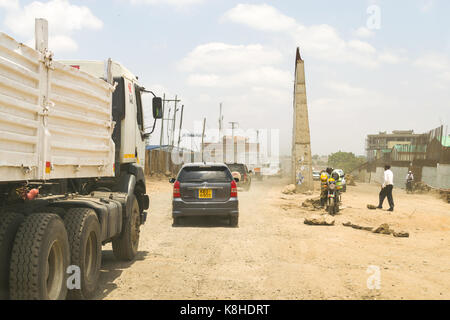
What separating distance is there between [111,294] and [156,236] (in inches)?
208

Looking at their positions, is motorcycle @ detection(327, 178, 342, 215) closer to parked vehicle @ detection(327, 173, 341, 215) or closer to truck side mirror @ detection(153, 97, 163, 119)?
parked vehicle @ detection(327, 173, 341, 215)

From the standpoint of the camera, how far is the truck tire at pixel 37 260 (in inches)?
173

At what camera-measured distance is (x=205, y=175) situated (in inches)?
527

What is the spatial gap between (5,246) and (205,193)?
874 centimetres

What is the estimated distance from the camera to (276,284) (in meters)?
6.61

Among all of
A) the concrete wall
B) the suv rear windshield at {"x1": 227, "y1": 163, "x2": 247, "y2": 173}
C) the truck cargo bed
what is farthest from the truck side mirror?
the concrete wall

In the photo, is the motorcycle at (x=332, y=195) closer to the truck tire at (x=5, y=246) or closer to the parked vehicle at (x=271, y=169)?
the truck tire at (x=5, y=246)

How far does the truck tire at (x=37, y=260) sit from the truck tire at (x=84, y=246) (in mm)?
414

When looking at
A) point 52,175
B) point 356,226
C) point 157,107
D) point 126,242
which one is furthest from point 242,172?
point 52,175

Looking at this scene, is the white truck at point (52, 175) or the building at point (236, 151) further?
the building at point (236, 151)

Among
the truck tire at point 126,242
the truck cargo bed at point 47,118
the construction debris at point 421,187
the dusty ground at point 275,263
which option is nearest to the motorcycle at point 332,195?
the dusty ground at point 275,263

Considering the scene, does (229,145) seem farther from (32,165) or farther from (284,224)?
(32,165)

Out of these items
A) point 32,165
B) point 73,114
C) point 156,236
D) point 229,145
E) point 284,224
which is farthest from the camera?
point 229,145
